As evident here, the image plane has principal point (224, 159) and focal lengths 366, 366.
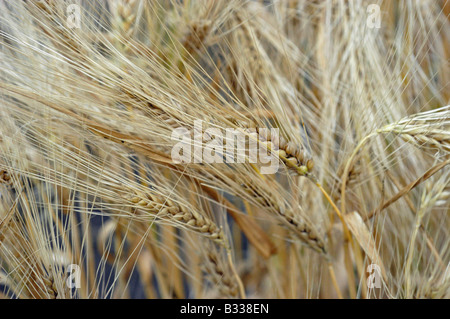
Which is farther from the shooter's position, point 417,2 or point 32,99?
point 417,2

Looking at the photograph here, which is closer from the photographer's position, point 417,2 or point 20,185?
point 20,185

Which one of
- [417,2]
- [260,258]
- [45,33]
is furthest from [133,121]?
[417,2]

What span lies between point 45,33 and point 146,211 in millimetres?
232

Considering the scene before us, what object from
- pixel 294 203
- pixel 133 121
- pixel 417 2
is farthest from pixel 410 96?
pixel 133 121

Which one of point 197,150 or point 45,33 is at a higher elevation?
point 45,33

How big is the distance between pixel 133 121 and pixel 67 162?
100mm

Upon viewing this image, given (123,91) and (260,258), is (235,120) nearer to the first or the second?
(123,91)

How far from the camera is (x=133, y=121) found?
0.41 metres

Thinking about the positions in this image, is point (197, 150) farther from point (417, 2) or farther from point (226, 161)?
point (417, 2)

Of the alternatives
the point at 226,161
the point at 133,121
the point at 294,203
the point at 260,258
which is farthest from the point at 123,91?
the point at 260,258

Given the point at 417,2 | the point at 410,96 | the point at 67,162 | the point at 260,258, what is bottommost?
the point at 260,258

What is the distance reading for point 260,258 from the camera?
2.08 feet

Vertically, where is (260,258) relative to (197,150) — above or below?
below

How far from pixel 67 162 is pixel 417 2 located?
546mm
